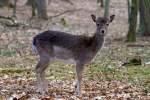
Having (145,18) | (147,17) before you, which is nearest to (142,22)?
(145,18)

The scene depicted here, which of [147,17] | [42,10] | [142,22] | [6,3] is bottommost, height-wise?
[142,22]

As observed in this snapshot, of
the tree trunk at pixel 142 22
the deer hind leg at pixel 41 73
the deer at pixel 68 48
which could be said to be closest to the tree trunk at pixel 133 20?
the tree trunk at pixel 142 22

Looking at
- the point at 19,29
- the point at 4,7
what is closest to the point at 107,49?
the point at 19,29

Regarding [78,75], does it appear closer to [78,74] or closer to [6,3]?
[78,74]

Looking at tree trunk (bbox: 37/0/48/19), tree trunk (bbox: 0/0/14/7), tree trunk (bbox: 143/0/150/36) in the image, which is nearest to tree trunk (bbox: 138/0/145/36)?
tree trunk (bbox: 143/0/150/36)

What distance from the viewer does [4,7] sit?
42.1m

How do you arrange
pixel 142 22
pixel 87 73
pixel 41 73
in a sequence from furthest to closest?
1. pixel 142 22
2. pixel 87 73
3. pixel 41 73

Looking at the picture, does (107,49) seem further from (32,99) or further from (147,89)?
(32,99)

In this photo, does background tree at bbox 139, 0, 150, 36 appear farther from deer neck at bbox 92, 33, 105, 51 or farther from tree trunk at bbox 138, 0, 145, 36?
deer neck at bbox 92, 33, 105, 51

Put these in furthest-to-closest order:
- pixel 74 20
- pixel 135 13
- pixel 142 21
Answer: pixel 74 20 < pixel 142 21 < pixel 135 13

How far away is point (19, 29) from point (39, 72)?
682 inches

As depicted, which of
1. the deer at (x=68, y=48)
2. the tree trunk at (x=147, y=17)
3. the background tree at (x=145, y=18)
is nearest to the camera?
the deer at (x=68, y=48)

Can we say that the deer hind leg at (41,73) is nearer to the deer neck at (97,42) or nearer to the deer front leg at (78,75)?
the deer front leg at (78,75)

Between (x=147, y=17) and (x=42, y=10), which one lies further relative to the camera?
(x=42, y=10)
